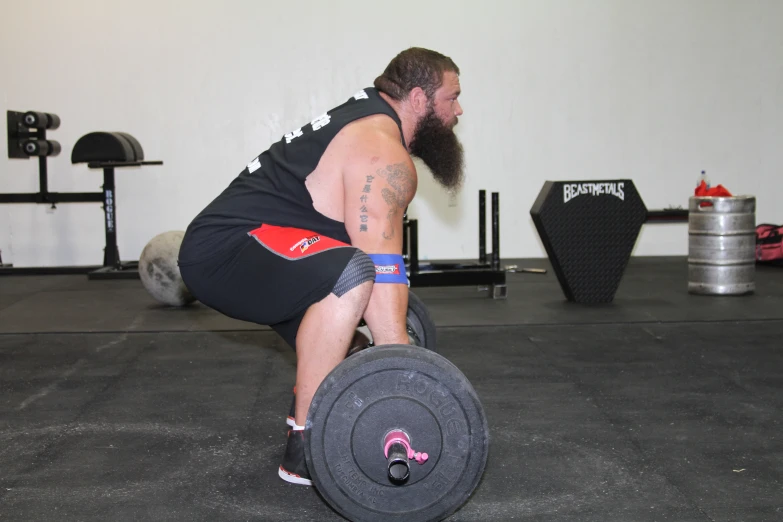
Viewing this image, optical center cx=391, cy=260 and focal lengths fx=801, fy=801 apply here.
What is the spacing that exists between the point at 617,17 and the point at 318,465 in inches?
217

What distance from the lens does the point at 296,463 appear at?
1904 mm

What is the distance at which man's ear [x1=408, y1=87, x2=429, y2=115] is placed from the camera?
1.95 meters

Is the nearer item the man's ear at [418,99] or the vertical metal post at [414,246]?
the man's ear at [418,99]

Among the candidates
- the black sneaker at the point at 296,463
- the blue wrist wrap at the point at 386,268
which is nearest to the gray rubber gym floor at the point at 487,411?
the black sneaker at the point at 296,463

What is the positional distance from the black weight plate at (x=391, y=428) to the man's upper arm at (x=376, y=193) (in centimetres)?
31

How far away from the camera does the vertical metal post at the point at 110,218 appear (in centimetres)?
559

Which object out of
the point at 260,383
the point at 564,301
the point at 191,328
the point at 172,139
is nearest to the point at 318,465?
the point at 260,383

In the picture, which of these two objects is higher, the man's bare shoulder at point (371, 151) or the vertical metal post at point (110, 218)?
the man's bare shoulder at point (371, 151)

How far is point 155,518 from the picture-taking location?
1718 millimetres

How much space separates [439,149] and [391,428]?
810mm

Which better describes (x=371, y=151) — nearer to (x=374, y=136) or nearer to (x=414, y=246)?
(x=374, y=136)

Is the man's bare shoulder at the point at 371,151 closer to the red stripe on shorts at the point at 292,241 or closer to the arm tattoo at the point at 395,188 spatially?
the arm tattoo at the point at 395,188

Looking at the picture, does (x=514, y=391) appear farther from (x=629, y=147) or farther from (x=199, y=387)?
(x=629, y=147)

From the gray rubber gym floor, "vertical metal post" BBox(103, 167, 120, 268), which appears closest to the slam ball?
the gray rubber gym floor
